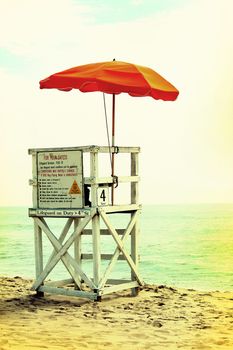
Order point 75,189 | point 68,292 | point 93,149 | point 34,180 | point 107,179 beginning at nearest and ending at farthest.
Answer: point 93,149 → point 75,189 → point 107,179 → point 68,292 → point 34,180

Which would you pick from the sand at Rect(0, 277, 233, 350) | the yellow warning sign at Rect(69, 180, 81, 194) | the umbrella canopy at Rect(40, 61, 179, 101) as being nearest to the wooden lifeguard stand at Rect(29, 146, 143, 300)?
the yellow warning sign at Rect(69, 180, 81, 194)

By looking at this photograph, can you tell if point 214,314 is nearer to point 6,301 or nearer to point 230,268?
point 6,301

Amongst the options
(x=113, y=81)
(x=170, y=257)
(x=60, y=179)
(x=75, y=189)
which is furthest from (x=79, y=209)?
(x=170, y=257)

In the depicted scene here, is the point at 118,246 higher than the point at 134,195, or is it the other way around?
the point at 134,195

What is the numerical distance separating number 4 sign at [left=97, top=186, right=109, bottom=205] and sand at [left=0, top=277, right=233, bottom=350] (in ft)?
4.47

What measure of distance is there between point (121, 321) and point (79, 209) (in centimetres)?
182

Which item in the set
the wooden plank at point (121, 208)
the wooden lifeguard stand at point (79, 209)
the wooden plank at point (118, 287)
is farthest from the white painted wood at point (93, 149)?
the wooden plank at point (118, 287)

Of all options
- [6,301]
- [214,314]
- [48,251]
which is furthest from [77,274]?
[48,251]

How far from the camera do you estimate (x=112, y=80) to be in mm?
9984

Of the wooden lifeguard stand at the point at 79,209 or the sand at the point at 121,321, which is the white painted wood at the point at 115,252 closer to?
the wooden lifeguard stand at the point at 79,209

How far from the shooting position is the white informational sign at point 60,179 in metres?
10.1

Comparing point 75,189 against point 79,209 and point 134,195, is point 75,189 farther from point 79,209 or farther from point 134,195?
point 134,195

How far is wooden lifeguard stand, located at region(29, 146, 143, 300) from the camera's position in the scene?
999 cm

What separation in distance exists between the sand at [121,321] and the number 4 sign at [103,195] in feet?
4.47
